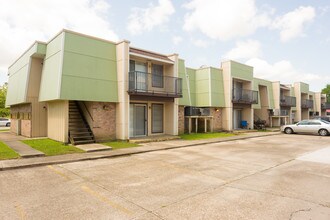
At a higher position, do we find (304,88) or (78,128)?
(304,88)

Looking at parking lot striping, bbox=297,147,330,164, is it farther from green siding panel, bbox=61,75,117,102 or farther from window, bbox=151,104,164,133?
green siding panel, bbox=61,75,117,102

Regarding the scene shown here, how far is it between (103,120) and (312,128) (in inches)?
785

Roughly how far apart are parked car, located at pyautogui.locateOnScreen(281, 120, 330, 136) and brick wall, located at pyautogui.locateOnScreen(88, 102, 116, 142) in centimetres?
1868

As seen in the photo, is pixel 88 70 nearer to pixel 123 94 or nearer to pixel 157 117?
pixel 123 94

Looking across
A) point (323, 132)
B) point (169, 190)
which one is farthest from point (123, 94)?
point (323, 132)

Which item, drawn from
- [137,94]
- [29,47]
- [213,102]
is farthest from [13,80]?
[213,102]

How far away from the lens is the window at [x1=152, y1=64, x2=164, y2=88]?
17656 mm

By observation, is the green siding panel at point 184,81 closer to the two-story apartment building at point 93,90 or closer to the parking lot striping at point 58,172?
the two-story apartment building at point 93,90

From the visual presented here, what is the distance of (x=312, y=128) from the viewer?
22.0m

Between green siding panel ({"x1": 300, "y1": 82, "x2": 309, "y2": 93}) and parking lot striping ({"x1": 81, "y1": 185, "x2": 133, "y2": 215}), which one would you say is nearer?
parking lot striping ({"x1": 81, "y1": 185, "x2": 133, "y2": 215})

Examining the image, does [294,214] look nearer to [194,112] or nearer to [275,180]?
[275,180]

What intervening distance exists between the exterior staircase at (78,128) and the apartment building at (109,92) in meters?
0.06

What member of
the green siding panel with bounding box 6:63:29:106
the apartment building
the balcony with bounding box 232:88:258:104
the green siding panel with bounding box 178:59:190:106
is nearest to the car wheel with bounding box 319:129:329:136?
the balcony with bounding box 232:88:258:104

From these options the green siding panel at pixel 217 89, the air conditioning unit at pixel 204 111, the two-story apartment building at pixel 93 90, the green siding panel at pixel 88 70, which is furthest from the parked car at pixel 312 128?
the green siding panel at pixel 88 70
